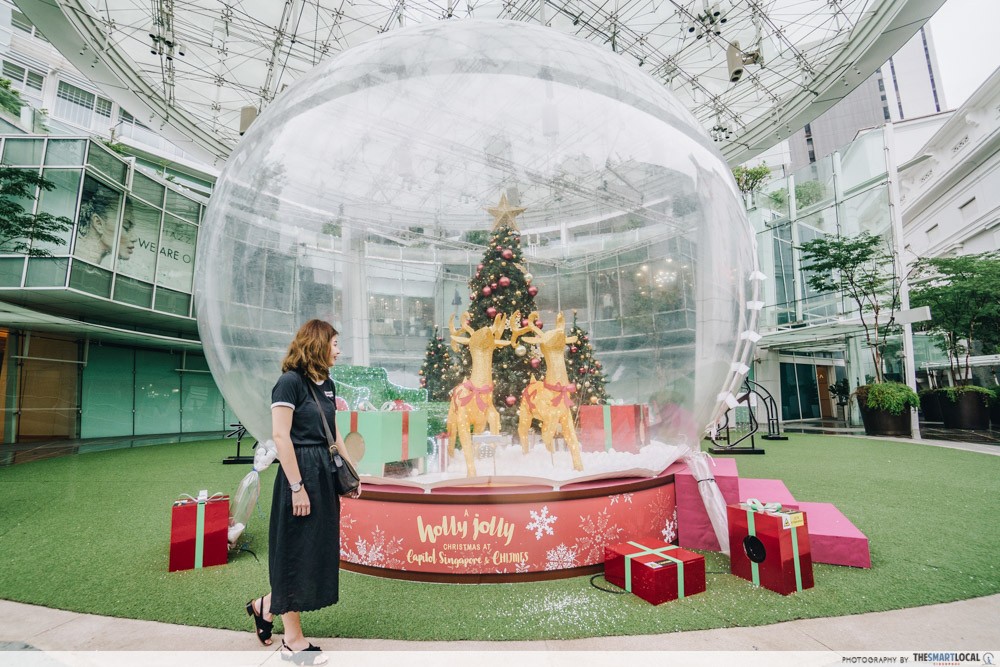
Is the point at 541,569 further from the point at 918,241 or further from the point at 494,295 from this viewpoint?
the point at 918,241

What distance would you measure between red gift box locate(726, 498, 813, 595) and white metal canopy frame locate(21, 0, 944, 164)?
34.8ft

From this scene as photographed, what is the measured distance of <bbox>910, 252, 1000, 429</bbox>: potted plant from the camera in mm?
13727

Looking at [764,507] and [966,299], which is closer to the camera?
[764,507]

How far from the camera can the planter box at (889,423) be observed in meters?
12.4

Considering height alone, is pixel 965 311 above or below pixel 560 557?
above

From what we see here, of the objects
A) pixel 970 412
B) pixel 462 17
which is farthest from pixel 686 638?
pixel 970 412

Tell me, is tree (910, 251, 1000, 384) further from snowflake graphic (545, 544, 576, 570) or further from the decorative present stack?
snowflake graphic (545, 544, 576, 570)

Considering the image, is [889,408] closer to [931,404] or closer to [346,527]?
[931,404]

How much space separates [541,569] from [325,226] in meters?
3.15

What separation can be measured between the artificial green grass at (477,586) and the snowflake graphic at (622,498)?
550mm

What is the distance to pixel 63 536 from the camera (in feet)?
14.5

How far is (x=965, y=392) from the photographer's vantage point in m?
13.7

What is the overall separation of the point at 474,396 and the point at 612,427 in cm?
135

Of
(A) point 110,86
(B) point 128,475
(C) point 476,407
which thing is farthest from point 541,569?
(A) point 110,86
